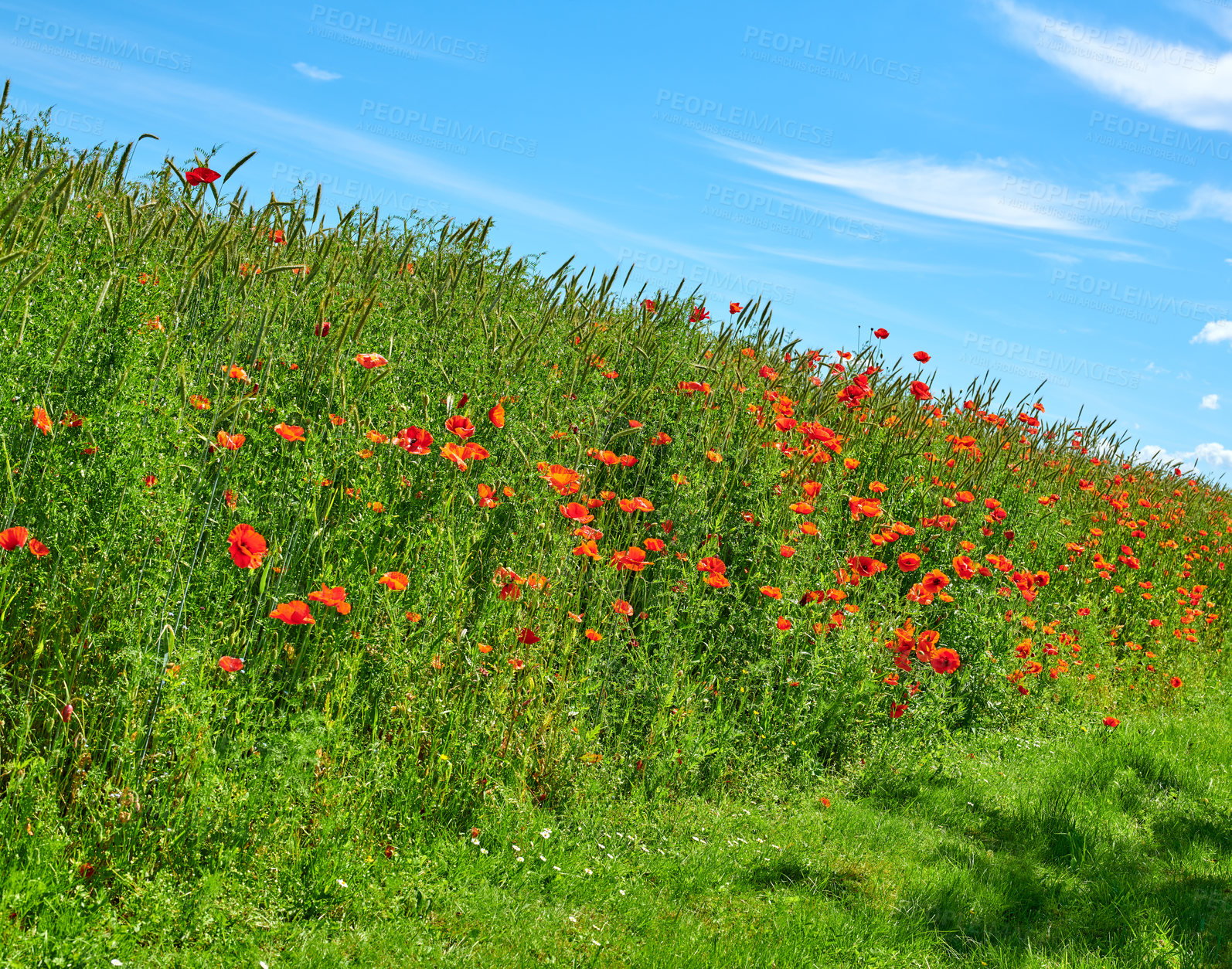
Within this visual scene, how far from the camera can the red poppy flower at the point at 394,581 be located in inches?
116

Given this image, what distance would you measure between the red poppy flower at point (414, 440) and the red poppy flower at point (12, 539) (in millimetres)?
1164

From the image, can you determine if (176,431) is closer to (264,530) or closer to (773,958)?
(264,530)

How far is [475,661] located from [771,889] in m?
1.36

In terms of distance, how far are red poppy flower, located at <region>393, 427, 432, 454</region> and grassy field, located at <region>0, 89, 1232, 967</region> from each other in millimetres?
12

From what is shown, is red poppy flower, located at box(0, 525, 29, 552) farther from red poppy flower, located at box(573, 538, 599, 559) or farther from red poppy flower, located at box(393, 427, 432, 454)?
red poppy flower, located at box(573, 538, 599, 559)

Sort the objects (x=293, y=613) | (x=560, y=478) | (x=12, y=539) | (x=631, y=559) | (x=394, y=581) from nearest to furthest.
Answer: (x=12, y=539) < (x=293, y=613) < (x=394, y=581) < (x=560, y=478) < (x=631, y=559)

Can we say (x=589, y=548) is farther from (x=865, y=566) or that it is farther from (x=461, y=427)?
(x=865, y=566)

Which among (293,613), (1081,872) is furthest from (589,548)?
(1081,872)

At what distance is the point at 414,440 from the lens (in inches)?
131

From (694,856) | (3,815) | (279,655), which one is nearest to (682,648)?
(694,856)

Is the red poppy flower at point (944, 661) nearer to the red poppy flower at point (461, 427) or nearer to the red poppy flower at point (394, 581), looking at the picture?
the red poppy flower at point (461, 427)

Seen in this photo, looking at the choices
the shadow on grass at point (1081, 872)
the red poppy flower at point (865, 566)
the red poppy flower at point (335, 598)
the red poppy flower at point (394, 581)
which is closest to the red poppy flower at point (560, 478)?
the red poppy flower at point (394, 581)

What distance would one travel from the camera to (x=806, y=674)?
438 centimetres

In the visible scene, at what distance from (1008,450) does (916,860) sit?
4514mm
